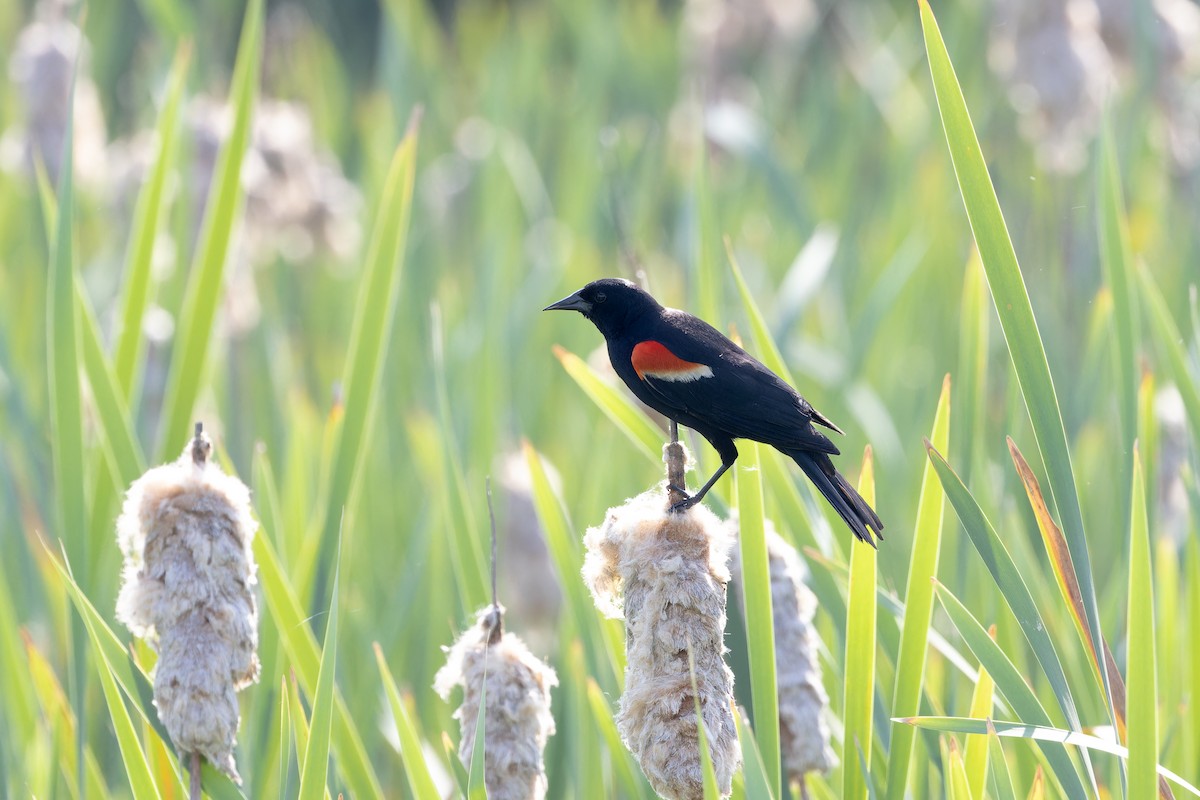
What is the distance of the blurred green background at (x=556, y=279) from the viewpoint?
1.77 m

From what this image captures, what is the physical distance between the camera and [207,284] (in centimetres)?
157

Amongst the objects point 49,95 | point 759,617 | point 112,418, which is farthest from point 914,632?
point 49,95

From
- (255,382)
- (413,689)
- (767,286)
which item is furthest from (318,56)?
(413,689)

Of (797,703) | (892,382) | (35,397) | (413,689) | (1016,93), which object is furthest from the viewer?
(1016,93)

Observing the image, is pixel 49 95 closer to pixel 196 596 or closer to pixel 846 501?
pixel 196 596

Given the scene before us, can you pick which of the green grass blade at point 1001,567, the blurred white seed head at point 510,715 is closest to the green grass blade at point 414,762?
the blurred white seed head at point 510,715

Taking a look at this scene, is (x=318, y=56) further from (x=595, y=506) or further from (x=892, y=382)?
(x=595, y=506)

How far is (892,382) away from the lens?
9.65 ft

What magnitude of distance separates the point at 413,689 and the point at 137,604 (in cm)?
126

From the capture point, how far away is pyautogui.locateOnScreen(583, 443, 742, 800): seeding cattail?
98cm

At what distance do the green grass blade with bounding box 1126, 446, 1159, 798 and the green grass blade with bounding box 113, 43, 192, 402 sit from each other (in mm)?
1173

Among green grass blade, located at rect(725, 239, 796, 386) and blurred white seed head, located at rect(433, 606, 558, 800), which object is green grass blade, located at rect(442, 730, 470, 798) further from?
green grass blade, located at rect(725, 239, 796, 386)

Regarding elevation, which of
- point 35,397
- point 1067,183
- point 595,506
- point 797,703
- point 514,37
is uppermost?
point 514,37

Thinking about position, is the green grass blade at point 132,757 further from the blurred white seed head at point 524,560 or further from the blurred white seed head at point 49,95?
the blurred white seed head at point 49,95
